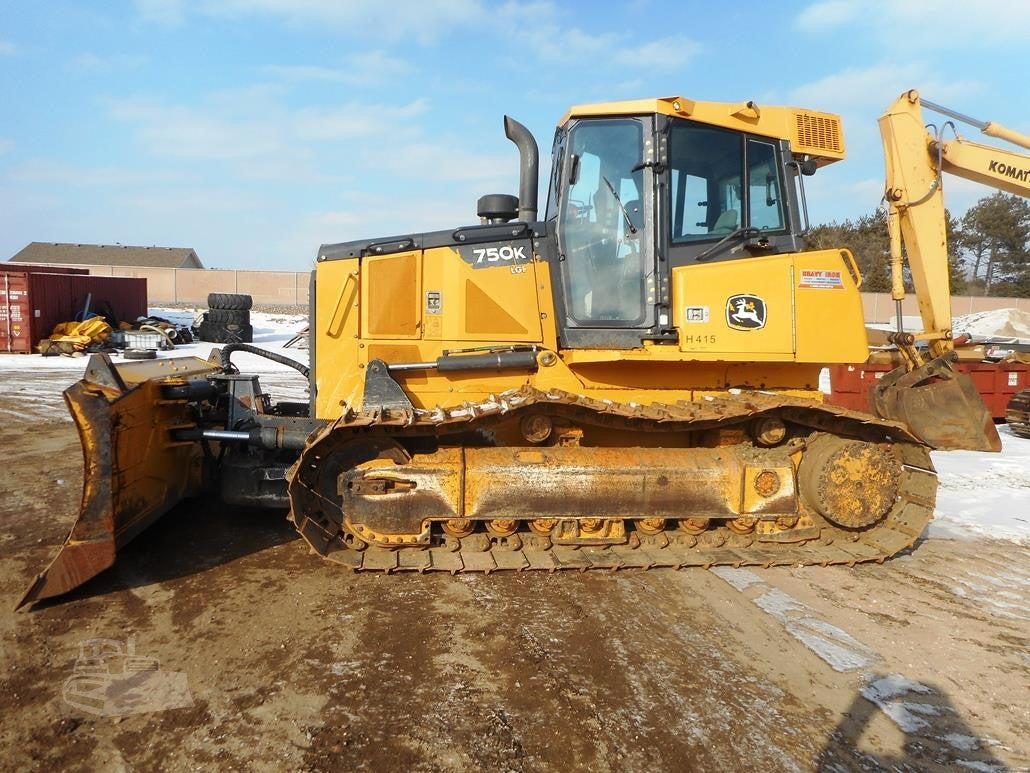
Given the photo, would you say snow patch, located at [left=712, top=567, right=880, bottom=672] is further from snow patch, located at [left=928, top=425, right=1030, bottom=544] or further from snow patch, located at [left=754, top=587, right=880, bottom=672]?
snow patch, located at [left=928, top=425, right=1030, bottom=544]

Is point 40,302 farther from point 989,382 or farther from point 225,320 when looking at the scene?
point 989,382

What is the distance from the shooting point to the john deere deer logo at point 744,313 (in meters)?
4.77

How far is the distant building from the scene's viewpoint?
59.7m

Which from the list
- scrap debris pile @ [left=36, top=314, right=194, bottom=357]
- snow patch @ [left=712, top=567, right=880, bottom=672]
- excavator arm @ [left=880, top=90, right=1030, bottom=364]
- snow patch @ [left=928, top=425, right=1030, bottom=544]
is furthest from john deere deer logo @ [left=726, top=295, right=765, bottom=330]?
scrap debris pile @ [left=36, top=314, right=194, bottom=357]

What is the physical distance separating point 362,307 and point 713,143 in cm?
286

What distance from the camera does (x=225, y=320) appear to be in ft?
70.4

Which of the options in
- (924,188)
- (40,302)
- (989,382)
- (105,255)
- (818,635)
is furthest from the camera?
(105,255)

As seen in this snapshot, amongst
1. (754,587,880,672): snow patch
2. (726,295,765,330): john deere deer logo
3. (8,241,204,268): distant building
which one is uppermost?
(8,241,204,268): distant building

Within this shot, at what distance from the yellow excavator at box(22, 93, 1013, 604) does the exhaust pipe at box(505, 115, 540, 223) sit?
36mm

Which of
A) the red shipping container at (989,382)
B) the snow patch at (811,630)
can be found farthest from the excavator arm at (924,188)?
the red shipping container at (989,382)

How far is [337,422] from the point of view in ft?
14.5

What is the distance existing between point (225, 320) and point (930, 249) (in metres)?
20.1

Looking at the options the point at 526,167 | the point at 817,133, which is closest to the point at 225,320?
the point at 526,167

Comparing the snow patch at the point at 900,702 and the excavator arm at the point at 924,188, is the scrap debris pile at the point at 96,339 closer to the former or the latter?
the excavator arm at the point at 924,188
